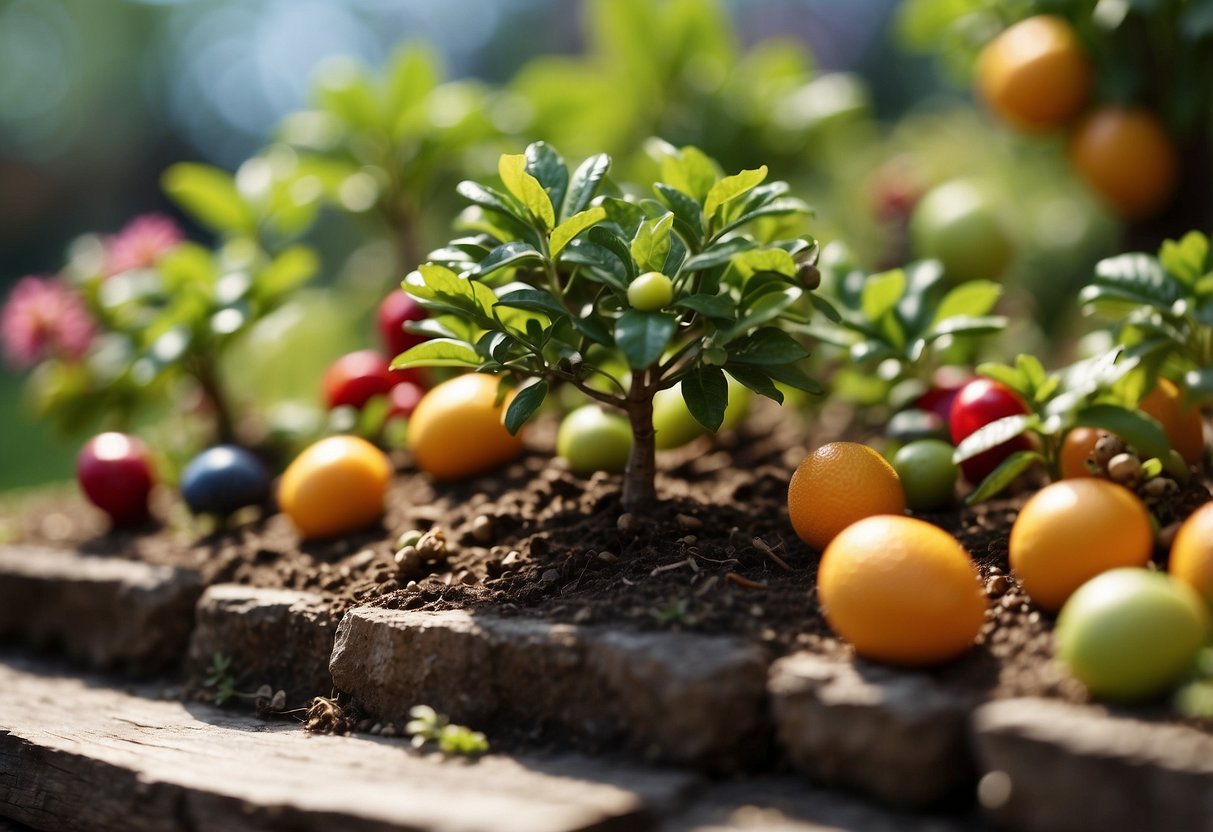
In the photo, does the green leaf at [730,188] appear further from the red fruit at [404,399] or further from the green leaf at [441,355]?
the red fruit at [404,399]

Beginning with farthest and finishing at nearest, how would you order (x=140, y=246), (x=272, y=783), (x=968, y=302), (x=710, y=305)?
(x=140, y=246) < (x=968, y=302) < (x=710, y=305) < (x=272, y=783)

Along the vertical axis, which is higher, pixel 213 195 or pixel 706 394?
pixel 213 195

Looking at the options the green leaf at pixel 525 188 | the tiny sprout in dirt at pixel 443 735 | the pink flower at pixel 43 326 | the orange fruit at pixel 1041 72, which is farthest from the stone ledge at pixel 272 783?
the orange fruit at pixel 1041 72

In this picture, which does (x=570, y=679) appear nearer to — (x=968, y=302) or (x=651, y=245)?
(x=651, y=245)

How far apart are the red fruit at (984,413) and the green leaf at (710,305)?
492 millimetres

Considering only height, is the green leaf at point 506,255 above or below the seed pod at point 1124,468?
above

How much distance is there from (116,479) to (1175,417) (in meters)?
1.99

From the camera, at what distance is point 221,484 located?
2.05m

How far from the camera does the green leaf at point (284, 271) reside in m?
2.16

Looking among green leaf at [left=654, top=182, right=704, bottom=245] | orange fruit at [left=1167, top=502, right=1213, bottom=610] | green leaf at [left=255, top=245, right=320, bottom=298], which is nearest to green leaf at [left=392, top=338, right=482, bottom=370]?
green leaf at [left=654, top=182, right=704, bottom=245]

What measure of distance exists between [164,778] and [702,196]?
1.05m

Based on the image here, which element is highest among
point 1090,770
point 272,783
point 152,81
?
point 152,81

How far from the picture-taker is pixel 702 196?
152cm

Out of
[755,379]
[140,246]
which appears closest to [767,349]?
[755,379]
